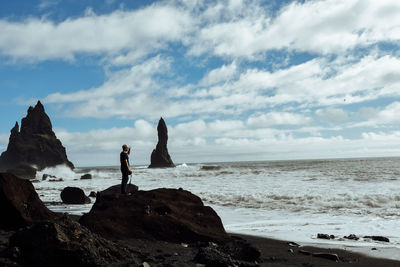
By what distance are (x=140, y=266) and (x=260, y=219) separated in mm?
6492

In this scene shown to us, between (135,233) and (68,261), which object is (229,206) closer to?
(135,233)

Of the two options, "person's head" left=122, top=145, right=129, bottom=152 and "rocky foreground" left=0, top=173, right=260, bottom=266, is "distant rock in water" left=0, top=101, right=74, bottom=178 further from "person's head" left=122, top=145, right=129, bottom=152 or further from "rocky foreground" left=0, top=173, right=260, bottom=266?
"rocky foreground" left=0, top=173, right=260, bottom=266

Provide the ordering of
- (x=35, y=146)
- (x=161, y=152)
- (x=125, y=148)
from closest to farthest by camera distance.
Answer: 1. (x=125, y=148)
2. (x=35, y=146)
3. (x=161, y=152)

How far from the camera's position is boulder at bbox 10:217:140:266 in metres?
3.80

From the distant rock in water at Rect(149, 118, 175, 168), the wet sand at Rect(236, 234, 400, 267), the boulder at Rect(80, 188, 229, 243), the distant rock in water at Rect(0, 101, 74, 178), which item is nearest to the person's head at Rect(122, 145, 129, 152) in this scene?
the boulder at Rect(80, 188, 229, 243)

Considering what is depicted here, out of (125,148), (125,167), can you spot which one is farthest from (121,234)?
(125,148)

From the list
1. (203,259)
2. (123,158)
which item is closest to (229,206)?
(123,158)

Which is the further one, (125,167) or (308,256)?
(125,167)

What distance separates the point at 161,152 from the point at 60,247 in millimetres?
98175

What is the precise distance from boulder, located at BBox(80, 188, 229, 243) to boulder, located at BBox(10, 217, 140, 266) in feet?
6.24

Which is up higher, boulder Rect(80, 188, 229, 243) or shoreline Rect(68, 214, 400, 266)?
boulder Rect(80, 188, 229, 243)

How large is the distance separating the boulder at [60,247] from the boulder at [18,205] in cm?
256

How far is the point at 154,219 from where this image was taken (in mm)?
6438

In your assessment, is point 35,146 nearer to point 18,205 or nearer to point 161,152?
point 161,152
